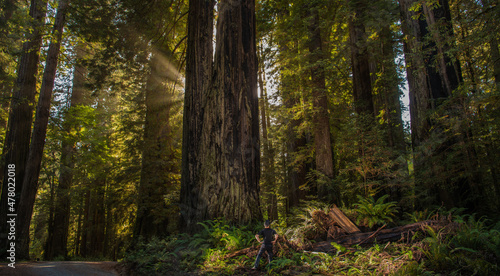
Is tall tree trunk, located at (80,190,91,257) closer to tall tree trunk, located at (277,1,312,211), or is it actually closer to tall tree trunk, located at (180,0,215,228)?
tall tree trunk, located at (277,1,312,211)

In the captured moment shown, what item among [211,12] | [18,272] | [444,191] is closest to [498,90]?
[444,191]

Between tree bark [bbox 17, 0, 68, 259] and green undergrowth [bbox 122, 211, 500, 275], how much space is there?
6.06m

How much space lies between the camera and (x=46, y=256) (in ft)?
52.8

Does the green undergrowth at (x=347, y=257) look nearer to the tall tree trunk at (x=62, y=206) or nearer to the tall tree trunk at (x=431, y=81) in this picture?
the tall tree trunk at (x=431, y=81)

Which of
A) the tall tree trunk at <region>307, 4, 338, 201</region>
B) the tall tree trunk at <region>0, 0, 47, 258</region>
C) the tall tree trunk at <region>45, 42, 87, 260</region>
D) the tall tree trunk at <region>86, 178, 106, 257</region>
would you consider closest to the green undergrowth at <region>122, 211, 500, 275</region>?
the tall tree trunk at <region>307, 4, 338, 201</region>

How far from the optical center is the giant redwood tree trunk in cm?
665

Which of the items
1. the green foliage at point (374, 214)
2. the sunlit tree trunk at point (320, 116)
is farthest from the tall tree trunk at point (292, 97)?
the green foliage at point (374, 214)

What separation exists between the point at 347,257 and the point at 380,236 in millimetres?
920

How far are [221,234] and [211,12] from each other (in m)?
6.39

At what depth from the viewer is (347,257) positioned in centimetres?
439

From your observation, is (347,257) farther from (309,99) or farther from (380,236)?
(309,99)

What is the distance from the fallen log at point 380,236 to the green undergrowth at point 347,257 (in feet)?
0.37

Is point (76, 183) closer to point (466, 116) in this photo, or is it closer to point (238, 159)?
point (238, 159)

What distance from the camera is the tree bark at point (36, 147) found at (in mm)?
9188
